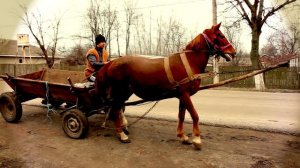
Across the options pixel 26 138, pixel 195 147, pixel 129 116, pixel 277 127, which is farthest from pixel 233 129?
pixel 26 138

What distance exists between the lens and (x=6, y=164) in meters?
4.97

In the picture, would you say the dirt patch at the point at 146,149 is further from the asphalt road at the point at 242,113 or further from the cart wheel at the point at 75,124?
the asphalt road at the point at 242,113

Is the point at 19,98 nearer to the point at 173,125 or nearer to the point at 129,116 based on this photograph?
the point at 129,116

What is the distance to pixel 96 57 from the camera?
22.2ft

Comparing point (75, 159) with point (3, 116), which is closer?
point (75, 159)

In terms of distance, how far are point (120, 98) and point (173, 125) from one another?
1561 mm

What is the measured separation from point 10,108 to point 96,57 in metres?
2.70

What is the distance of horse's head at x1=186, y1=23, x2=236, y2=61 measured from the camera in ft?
17.9

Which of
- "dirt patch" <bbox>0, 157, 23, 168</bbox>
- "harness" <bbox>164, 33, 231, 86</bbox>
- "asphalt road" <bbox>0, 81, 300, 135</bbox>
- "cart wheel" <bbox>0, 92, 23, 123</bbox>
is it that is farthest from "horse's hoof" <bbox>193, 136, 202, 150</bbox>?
"cart wheel" <bbox>0, 92, 23, 123</bbox>

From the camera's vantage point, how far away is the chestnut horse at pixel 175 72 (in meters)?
5.47

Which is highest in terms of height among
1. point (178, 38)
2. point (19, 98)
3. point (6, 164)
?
point (178, 38)

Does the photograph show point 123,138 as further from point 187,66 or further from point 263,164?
point 263,164

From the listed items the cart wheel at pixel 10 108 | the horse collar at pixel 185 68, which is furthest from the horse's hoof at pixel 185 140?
the cart wheel at pixel 10 108

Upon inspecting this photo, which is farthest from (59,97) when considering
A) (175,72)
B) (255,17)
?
(255,17)
